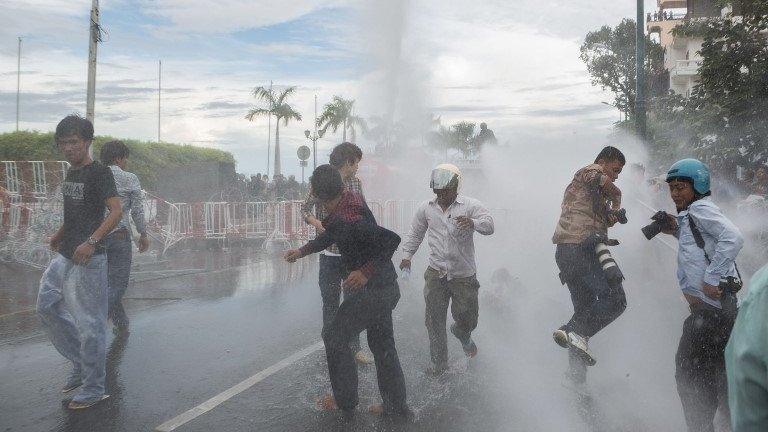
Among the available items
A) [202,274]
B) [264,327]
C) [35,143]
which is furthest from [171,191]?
[264,327]

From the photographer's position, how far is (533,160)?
1365 centimetres

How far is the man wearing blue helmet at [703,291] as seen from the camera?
3408 millimetres

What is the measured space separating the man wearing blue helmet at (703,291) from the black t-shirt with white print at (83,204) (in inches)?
146

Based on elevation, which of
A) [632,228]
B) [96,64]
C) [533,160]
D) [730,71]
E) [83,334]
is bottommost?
[83,334]

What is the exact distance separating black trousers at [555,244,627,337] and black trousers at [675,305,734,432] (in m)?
1.03

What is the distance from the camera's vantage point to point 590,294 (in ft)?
15.3

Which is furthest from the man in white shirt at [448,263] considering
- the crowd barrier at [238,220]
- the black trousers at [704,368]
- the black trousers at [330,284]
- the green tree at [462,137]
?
the green tree at [462,137]

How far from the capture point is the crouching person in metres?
3.92

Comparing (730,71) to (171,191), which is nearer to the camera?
(730,71)

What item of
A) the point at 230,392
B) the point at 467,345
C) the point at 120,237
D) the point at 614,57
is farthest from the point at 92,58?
the point at 614,57

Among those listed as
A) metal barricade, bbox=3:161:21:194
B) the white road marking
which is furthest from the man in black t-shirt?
metal barricade, bbox=3:161:21:194

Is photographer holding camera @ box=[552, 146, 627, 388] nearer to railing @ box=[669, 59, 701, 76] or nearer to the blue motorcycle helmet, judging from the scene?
the blue motorcycle helmet

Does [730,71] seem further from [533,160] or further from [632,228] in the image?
[533,160]

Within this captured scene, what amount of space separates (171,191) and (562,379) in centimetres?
2234
